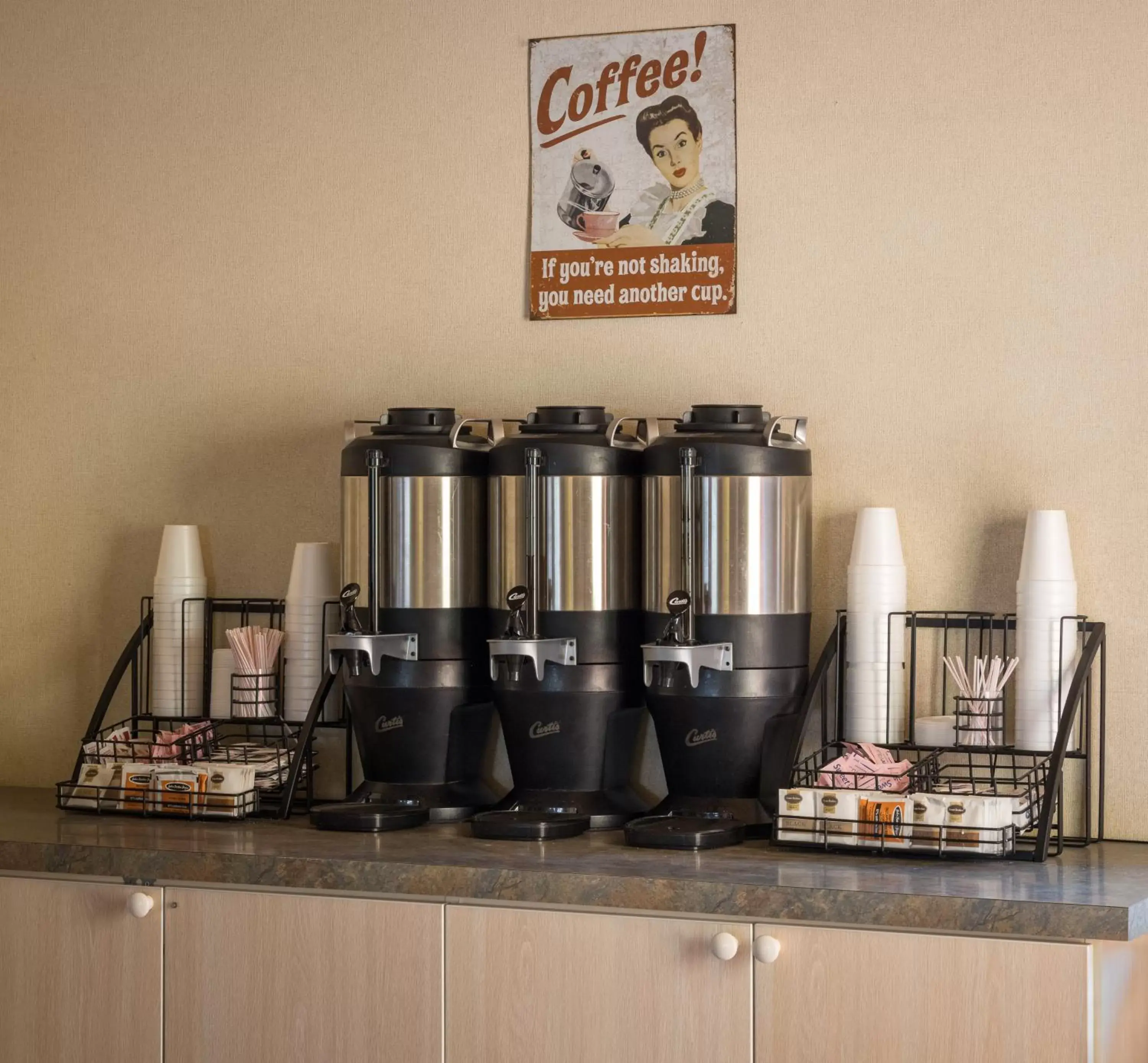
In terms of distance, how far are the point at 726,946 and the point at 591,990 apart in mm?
207

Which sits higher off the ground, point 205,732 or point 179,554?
point 179,554

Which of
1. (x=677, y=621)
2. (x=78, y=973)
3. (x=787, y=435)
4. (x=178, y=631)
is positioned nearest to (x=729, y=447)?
(x=787, y=435)

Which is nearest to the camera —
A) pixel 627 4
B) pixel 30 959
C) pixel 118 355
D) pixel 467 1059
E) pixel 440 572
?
pixel 467 1059

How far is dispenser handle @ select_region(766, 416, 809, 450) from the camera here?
247cm

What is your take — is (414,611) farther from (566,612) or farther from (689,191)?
(689,191)

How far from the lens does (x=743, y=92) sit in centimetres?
270

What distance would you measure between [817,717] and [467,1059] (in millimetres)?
808

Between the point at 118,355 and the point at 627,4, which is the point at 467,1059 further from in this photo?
the point at 627,4

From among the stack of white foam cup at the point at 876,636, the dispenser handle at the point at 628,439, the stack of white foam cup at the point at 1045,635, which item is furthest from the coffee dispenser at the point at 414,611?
the stack of white foam cup at the point at 1045,635

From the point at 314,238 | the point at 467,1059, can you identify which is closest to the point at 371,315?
the point at 314,238

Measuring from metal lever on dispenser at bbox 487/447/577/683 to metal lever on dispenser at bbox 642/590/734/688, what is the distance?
133 mm

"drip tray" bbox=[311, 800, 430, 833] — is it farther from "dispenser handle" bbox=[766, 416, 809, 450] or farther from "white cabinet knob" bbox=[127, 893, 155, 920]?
"dispenser handle" bbox=[766, 416, 809, 450]

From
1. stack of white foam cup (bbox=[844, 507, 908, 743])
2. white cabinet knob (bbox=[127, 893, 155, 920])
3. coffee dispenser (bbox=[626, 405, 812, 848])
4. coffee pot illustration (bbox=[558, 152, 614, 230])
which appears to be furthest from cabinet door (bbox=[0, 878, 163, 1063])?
coffee pot illustration (bbox=[558, 152, 614, 230])

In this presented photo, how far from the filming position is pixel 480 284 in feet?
9.32
